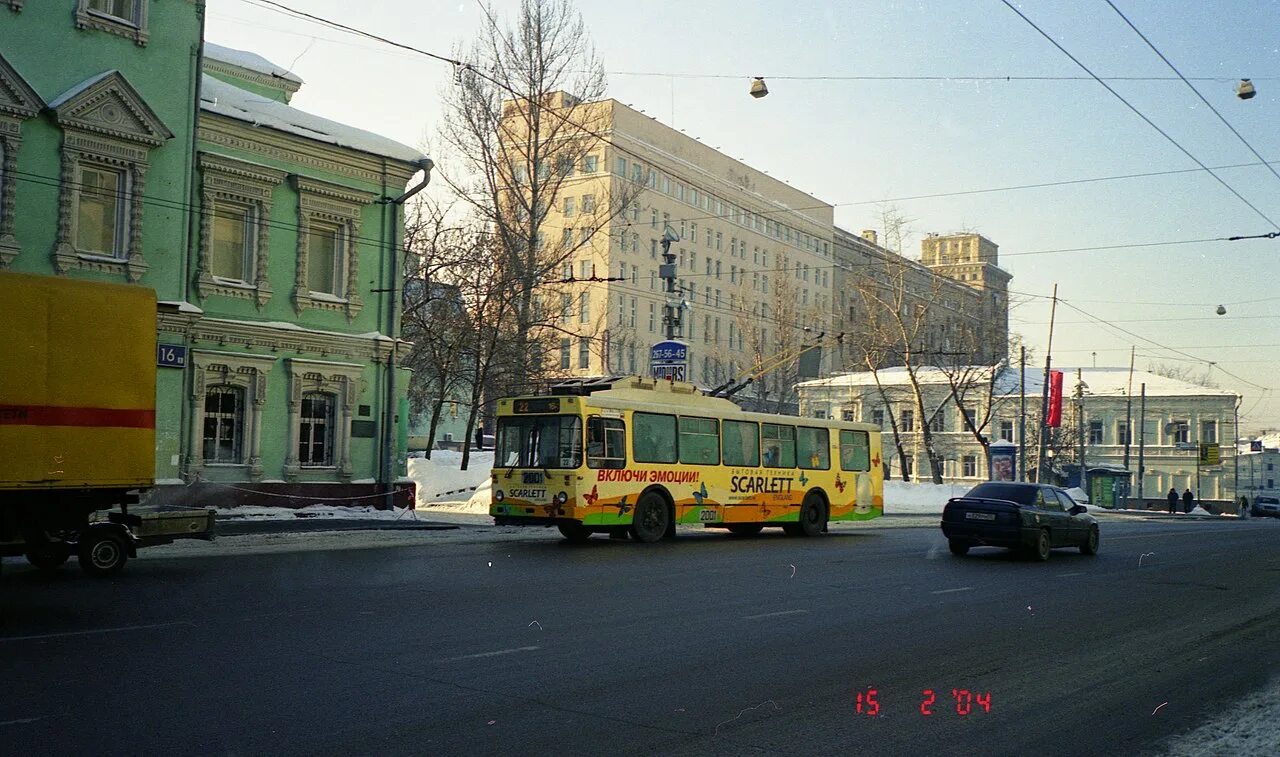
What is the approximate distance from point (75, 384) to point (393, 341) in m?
16.2

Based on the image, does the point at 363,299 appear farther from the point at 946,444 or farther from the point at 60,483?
the point at 946,444

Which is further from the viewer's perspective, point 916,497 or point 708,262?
point 708,262

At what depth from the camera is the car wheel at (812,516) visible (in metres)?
27.5

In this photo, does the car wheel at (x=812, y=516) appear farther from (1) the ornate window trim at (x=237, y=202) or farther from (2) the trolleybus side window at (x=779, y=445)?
(1) the ornate window trim at (x=237, y=202)

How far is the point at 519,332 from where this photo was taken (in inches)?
1655

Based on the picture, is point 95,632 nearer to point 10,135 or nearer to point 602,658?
point 602,658

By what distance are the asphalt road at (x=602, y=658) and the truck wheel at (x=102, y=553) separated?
323 mm

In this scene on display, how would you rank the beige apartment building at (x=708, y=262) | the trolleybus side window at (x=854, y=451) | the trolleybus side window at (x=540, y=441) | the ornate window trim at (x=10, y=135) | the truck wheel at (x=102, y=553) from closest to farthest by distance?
the truck wheel at (x=102, y=553) < the trolleybus side window at (x=540, y=441) < the ornate window trim at (x=10, y=135) < the trolleybus side window at (x=854, y=451) < the beige apartment building at (x=708, y=262)

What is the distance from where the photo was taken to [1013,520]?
20.9 metres

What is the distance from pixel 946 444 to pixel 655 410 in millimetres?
71274

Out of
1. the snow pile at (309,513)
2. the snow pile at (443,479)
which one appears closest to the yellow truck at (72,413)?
the snow pile at (309,513)

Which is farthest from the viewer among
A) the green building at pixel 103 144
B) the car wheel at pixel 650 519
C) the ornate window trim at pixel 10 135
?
the car wheel at pixel 650 519

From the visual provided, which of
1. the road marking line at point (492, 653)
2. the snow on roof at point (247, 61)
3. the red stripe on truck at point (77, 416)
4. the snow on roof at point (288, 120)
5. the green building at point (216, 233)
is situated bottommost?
the road marking line at point (492, 653)

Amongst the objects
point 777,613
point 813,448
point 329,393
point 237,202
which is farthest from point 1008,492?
point 237,202
